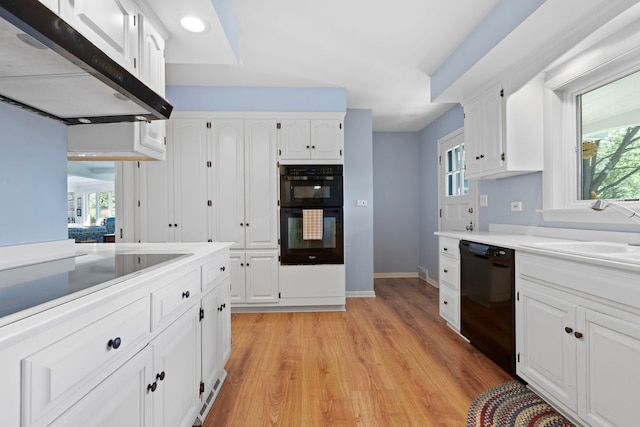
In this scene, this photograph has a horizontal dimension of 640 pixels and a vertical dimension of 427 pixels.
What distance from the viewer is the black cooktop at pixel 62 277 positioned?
2.30 feet

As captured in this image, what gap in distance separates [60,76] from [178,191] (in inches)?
93.8

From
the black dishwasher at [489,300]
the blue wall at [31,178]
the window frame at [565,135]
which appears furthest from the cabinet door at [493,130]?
the blue wall at [31,178]

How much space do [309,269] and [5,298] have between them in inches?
110

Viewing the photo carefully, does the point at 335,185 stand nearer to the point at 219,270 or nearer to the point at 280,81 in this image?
the point at 280,81

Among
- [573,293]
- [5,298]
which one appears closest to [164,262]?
[5,298]

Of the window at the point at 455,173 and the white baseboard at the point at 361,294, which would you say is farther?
the white baseboard at the point at 361,294

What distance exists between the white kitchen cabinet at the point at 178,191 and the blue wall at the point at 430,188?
10.6 ft

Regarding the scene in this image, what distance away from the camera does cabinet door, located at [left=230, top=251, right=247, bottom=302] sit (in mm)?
3340

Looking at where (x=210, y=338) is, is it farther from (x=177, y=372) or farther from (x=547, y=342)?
(x=547, y=342)

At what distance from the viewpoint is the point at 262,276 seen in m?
3.36

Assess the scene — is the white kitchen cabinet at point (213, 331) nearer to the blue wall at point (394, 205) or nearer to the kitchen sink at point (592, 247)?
the kitchen sink at point (592, 247)

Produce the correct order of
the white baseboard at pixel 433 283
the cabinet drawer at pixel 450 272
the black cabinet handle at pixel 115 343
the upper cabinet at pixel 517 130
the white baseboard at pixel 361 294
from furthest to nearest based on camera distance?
the white baseboard at pixel 433 283 → the white baseboard at pixel 361 294 → the cabinet drawer at pixel 450 272 → the upper cabinet at pixel 517 130 → the black cabinet handle at pixel 115 343

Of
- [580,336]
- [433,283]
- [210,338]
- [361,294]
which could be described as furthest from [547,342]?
[433,283]

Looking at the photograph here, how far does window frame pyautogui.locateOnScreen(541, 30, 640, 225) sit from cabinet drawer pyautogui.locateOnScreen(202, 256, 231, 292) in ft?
7.88
